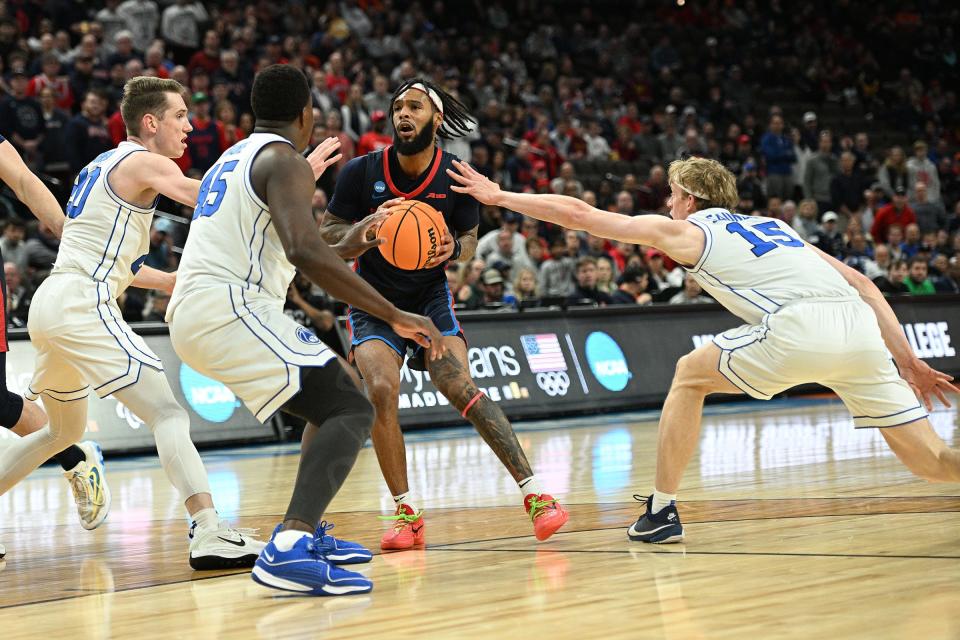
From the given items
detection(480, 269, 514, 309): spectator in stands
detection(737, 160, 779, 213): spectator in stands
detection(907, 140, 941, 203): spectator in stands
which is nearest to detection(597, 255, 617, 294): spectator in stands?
detection(480, 269, 514, 309): spectator in stands

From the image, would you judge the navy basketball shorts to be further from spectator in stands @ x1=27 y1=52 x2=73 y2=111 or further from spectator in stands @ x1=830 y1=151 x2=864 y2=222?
spectator in stands @ x1=830 y1=151 x2=864 y2=222

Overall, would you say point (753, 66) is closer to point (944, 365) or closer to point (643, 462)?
point (944, 365)

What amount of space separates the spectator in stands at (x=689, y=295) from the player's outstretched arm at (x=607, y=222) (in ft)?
32.5

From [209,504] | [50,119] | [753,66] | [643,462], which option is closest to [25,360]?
[50,119]

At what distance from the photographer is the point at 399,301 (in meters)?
6.38

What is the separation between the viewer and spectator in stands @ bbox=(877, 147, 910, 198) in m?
22.0

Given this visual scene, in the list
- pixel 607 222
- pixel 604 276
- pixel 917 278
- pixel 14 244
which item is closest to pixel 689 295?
pixel 604 276

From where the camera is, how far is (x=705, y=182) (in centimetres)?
589

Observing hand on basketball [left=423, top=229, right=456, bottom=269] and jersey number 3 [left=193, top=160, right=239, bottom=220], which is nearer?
jersey number 3 [left=193, top=160, right=239, bottom=220]

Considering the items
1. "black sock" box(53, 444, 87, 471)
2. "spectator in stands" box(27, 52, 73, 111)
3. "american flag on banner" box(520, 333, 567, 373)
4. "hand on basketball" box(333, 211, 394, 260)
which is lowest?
"black sock" box(53, 444, 87, 471)

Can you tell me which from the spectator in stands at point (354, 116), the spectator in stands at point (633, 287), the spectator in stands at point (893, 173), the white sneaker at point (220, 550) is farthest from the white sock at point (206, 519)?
the spectator in stands at point (893, 173)

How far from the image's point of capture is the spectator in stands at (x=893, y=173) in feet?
72.2

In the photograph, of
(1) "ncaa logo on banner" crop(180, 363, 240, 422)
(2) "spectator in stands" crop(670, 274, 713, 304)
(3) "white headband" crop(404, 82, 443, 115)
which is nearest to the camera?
(3) "white headband" crop(404, 82, 443, 115)

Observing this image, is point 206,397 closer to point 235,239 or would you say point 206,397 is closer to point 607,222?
point 607,222
